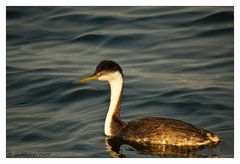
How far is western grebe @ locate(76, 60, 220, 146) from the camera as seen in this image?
9664mm

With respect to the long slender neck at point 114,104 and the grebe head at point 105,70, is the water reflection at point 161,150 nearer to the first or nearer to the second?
the long slender neck at point 114,104

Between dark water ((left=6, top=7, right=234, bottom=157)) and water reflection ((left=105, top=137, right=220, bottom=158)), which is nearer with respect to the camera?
water reflection ((left=105, top=137, right=220, bottom=158))

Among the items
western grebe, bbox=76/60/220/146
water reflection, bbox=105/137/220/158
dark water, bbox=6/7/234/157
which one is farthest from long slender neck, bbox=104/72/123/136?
water reflection, bbox=105/137/220/158

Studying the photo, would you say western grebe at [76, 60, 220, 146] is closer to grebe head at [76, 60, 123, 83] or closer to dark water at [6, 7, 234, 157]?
grebe head at [76, 60, 123, 83]

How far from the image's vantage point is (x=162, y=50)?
12.9 m

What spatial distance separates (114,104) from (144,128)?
790 millimetres

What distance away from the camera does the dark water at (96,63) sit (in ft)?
34.2

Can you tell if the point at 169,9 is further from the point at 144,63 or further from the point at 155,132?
the point at 155,132

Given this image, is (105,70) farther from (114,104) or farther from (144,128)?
(144,128)

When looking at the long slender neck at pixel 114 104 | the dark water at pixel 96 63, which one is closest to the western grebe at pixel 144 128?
the long slender neck at pixel 114 104

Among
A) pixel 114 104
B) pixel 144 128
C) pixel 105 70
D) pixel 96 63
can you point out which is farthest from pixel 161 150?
pixel 96 63

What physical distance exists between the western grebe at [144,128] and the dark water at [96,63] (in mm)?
207
